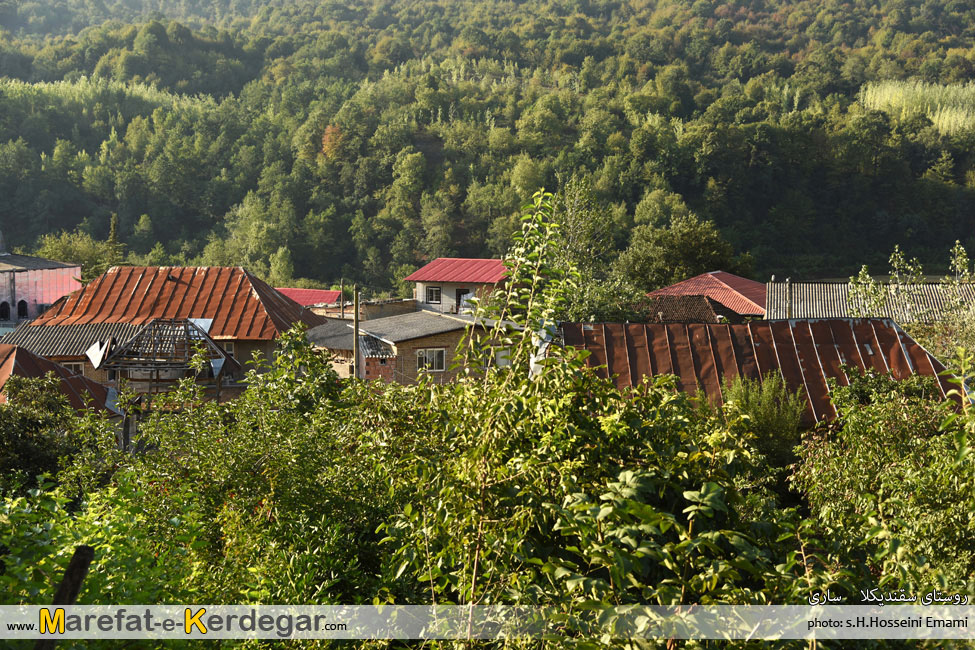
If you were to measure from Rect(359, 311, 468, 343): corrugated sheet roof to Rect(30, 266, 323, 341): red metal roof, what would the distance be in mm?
2938

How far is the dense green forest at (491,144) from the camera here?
66625 mm

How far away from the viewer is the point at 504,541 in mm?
2867

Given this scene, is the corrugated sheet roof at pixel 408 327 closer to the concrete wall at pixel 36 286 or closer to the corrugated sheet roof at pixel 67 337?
the corrugated sheet roof at pixel 67 337

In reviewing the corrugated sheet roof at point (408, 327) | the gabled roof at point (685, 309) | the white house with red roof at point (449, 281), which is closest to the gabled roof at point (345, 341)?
the corrugated sheet roof at point (408, 327)

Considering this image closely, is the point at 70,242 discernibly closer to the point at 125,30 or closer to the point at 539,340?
the point at 539,340

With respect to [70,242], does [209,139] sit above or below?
above

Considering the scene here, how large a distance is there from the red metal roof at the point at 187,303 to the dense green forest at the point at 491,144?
18.0m

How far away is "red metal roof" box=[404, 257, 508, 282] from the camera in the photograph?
36.1m

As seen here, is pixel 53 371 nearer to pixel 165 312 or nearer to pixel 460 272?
pixel 165 312

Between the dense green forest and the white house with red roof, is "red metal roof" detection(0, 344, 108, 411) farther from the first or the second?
the dense green forest

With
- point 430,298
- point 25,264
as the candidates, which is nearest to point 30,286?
point 25,264

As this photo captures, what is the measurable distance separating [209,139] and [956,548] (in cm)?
8929

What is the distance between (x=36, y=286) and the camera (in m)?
38.8

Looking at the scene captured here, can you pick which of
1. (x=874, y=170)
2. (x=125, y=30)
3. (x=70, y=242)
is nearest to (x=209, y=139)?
(x=70, y=242)
